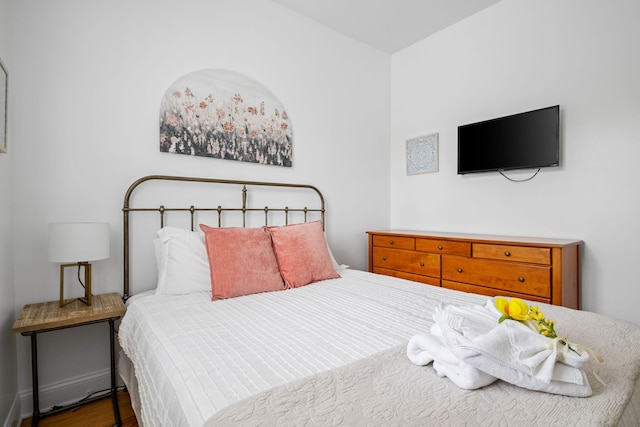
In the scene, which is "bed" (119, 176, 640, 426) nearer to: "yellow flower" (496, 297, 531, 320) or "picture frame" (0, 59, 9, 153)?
"yellow flower" (496, 297, 531, 320)

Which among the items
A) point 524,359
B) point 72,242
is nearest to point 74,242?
point 72,242

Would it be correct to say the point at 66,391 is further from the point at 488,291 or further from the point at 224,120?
the point at 488,291

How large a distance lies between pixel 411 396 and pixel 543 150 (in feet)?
8.05

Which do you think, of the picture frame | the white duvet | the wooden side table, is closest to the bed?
the white duvet

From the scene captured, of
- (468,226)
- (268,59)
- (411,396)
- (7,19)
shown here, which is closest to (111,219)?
(7,19)

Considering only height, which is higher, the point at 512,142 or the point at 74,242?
the point at 512,142

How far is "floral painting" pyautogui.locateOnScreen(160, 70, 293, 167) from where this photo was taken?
2223mm

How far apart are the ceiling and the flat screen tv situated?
3.43 ft

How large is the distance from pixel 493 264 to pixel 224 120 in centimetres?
228

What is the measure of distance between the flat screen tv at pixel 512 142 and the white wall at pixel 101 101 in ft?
5.05

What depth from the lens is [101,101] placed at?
1.96 metres

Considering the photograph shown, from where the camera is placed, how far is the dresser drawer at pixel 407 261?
2.73 m

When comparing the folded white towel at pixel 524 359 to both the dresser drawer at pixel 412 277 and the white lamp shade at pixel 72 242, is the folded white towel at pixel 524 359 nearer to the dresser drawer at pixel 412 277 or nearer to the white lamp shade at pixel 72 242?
the white lamp shade at pixel 72 242

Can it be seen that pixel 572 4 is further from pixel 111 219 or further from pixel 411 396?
pixel 111 219
